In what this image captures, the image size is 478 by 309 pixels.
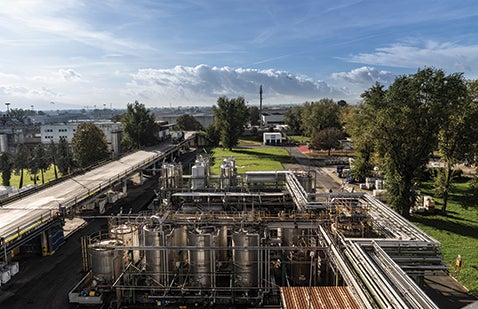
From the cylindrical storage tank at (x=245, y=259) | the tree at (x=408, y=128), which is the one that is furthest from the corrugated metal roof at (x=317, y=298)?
the tree at (x=408, y=128)

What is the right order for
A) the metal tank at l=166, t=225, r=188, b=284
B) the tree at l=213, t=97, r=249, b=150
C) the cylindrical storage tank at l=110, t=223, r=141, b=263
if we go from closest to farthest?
the metal tank at l=166, t=225, r=188, b=284, the cylindrical storage tank at l=110, t=223, r=141, b=263, the tree at l=213, t=97, r=249, b=150

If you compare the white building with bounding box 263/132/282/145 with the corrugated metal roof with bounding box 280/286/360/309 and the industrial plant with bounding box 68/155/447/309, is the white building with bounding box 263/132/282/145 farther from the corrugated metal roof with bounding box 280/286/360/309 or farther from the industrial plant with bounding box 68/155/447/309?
the corrugated metal roof with bounding box 280/286/360/309

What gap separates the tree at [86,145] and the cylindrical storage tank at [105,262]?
34.1 meters

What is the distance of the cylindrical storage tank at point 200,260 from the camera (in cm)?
1858

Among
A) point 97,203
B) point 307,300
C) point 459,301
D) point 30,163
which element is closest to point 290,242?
point 307,300

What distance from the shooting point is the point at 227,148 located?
82375mm

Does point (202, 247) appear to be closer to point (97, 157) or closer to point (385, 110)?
point (385, 110)

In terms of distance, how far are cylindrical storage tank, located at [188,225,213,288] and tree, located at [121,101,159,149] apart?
53.1m

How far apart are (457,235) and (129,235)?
83.5ft

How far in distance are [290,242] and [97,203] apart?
2430cm

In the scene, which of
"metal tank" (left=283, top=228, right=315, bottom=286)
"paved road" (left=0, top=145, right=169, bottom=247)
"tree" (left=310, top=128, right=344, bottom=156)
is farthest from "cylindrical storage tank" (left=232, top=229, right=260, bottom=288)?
"tree" (left=310, top=128, right=344, bottom=156)

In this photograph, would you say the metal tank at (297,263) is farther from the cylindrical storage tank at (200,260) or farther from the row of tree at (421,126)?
the row of tree at (421,126)

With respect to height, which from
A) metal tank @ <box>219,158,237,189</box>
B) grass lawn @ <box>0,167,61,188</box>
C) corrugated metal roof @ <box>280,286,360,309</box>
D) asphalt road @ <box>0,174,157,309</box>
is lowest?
asphalt road @ <box>0,174,157,309</box>

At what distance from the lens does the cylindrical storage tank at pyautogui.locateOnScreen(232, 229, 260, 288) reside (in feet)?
60.7
